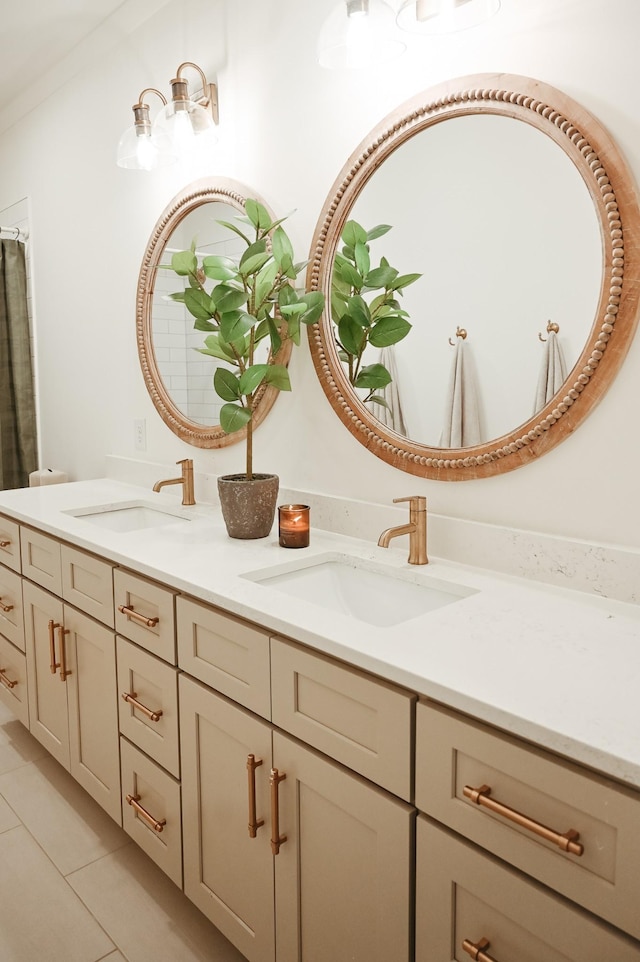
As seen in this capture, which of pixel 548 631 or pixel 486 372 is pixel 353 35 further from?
pixel 548 631

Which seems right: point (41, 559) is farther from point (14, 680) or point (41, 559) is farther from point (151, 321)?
point (151, 321)

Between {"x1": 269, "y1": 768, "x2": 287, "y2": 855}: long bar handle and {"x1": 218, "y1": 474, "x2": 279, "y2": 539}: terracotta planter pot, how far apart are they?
69 centimetres

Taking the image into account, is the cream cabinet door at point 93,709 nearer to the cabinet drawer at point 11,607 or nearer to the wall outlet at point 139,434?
A: the cabinet drawer at point 11,607

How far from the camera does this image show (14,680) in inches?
95.3

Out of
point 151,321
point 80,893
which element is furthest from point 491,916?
point 151,321

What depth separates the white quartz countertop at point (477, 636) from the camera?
0.86 meters

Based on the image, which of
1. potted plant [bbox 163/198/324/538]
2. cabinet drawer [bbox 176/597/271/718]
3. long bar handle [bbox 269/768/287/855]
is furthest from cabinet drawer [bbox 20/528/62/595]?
long bar handle [bbox 269/768/287/855]

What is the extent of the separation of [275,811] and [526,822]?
21.3 inches

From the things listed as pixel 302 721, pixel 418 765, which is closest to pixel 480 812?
pixel 418 765

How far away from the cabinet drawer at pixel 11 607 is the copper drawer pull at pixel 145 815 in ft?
2.63

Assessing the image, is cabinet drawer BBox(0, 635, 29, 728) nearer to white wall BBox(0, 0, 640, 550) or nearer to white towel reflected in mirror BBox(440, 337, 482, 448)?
white wall BBox(0, 0, 640, 550)

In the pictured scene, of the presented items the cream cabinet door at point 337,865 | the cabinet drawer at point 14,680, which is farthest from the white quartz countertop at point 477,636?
the cabinet drawer at point 14,680

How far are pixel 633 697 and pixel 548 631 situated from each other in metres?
0.26

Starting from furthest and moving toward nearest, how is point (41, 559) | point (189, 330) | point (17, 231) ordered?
point (17, 231) → point (189, 330) → point (41, 559)
